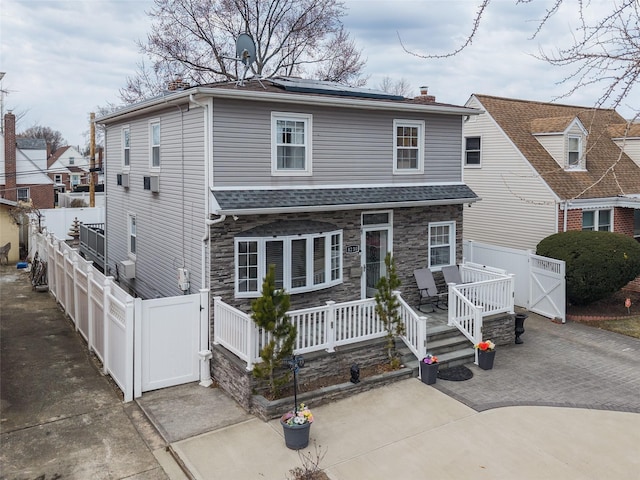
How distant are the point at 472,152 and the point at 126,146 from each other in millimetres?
12216

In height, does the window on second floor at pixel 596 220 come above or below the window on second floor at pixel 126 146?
below

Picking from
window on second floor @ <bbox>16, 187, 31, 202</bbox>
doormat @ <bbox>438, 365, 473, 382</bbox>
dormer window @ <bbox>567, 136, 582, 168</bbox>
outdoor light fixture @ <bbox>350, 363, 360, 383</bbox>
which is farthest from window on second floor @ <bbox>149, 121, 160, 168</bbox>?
window on second floor @ <bbox>16, 187, 31, 202</bbox>

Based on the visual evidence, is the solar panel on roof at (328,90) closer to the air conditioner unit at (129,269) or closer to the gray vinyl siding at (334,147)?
the gray vinyl siding at (334,147)

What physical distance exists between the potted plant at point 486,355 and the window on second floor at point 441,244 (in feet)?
11.1

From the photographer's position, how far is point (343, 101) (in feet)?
38.3

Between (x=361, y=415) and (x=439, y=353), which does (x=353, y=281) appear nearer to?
(x=439, y=353)

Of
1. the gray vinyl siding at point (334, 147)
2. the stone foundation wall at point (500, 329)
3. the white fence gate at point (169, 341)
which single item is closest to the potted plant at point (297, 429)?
the white fence gate at point (169, 341)

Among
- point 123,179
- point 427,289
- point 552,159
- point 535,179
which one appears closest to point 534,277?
point 427,289

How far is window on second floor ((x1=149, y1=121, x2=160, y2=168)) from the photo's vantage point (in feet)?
43.3

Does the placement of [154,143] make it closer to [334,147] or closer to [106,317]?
[334,147]

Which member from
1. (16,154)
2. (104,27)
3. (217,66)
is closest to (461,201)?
(104,27)

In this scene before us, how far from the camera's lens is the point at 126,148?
15.5 meters

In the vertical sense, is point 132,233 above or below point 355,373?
above

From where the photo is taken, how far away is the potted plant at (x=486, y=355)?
35.3 ft
